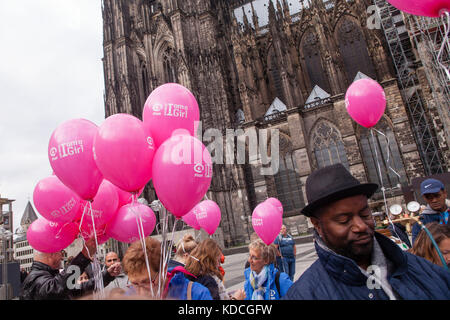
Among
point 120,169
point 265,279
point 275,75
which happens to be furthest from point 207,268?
point 275,75

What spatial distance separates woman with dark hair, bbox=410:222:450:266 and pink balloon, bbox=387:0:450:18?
2.56 m

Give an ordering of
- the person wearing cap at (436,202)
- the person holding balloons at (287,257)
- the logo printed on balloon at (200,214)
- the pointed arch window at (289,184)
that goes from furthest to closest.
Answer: the pointed arch window at (289,184), the logo printed on balloon at (200,214), the person holding balloons at (287,257), the person wearing cap at (436,202)

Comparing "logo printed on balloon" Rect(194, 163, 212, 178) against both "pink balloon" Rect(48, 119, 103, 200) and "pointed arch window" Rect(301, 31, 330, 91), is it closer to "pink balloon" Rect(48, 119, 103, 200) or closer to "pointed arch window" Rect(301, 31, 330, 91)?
"pink balloon" Rect(48, 119, 103, 200)

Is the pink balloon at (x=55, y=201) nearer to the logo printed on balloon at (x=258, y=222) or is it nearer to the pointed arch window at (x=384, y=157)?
the logo printed on balloon at (x=258, y=222)

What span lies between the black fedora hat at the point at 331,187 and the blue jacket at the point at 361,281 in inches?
8.0

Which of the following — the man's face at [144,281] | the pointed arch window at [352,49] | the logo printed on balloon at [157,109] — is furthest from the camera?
the pointed arch window at [352,49]

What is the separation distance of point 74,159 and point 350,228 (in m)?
2.69

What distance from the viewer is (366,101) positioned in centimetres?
573

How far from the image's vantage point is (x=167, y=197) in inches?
105

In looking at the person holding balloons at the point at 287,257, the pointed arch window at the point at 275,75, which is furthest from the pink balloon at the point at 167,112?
the pointed arch window at the point at 275,75

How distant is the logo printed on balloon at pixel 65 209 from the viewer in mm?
3221
